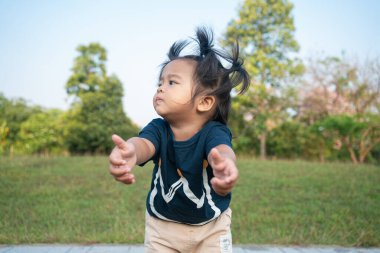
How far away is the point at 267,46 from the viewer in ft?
59.3

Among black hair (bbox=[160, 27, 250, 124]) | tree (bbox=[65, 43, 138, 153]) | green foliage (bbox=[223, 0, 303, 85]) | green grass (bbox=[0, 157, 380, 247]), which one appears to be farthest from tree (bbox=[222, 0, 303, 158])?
black hair (bbox=[160, 27, 250, 124])

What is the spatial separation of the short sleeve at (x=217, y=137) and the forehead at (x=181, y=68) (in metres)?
0.28

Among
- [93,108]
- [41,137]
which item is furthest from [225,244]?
[41,137]

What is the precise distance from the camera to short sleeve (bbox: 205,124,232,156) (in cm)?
157

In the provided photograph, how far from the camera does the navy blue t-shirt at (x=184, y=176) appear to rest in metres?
1.69

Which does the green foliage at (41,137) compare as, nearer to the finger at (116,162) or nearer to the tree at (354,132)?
the tree at (354,132)

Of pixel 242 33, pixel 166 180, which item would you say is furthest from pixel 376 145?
pixel 166 180

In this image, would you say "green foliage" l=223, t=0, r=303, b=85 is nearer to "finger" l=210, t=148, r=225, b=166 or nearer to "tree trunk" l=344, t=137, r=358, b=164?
"tree trunk" l=344, t=137, r=358, b=164

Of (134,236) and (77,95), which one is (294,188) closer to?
(134,236)

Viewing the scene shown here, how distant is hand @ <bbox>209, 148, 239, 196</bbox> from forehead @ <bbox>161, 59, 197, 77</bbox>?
0.64m

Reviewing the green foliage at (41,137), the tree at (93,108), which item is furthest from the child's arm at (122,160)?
the green foliage at (41,137)

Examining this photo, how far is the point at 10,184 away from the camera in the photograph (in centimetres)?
547

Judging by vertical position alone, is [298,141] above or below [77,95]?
below

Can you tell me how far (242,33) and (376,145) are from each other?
808 cm
